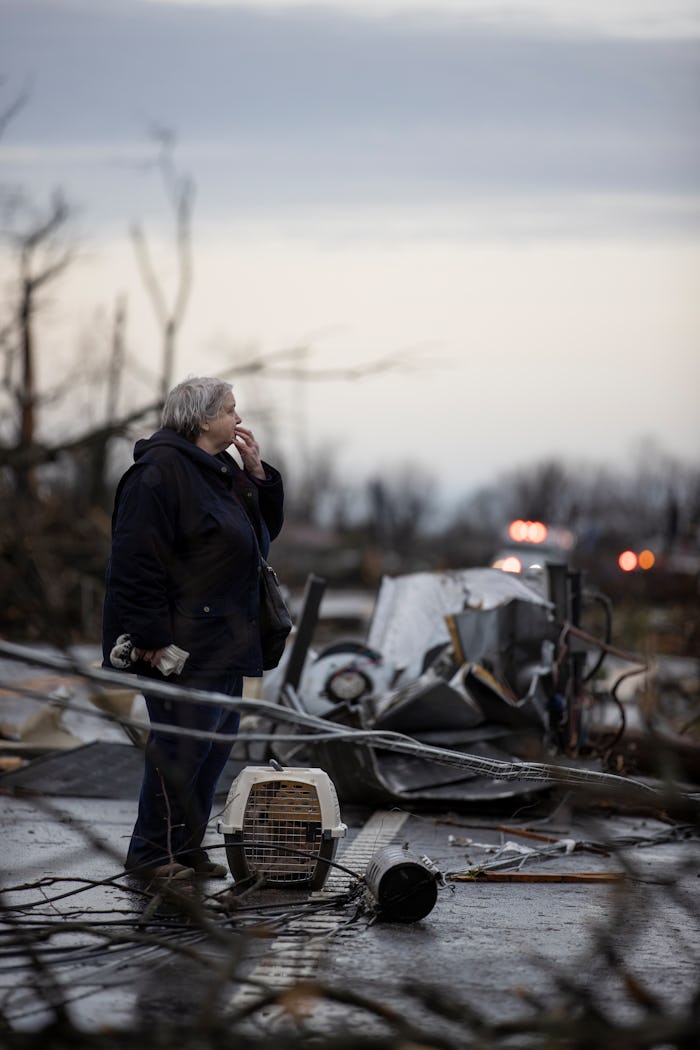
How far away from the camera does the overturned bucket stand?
5.36 m

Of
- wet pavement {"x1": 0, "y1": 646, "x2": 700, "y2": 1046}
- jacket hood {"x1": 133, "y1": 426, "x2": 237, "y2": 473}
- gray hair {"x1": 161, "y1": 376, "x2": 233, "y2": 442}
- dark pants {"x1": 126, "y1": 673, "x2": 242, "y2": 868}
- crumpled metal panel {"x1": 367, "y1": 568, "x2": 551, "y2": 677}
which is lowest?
wet pavement {"x1": 0, "y1": 646, "x2": 700, "y2": 1046}

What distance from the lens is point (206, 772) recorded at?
6105 millimetres

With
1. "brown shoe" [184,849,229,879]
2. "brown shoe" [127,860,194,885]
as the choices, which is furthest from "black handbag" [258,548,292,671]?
"brown shoe" [127,860,194,885]

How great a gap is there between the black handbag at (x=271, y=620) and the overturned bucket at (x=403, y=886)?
3.92 feet

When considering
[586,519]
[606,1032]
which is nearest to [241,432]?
[606,1032]

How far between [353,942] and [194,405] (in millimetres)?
2401

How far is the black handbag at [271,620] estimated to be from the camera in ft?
20.4

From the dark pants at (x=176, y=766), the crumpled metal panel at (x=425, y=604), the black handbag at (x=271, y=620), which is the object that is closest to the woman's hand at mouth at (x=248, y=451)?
the black handbag at (x=271, y=620)

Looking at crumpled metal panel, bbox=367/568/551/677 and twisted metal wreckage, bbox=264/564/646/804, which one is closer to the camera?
twisted metal wreckage, bbox=264/564/646/804

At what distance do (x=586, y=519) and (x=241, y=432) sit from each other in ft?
341

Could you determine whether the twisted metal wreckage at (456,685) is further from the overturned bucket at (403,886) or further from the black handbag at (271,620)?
the overturned bucket at (403,886)

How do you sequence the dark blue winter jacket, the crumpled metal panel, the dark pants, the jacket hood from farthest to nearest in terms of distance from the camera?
the crumpled metal panel, the jacket hood, the dark pants, the dark blue winter jacket

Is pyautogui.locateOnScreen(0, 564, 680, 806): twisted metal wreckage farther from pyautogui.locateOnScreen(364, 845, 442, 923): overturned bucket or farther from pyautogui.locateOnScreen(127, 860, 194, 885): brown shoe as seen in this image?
pyautogui.locateOnScreen(364, 845, 442, 923): overturned bucket

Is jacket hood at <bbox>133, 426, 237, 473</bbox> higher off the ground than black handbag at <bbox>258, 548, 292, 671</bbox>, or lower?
higher
